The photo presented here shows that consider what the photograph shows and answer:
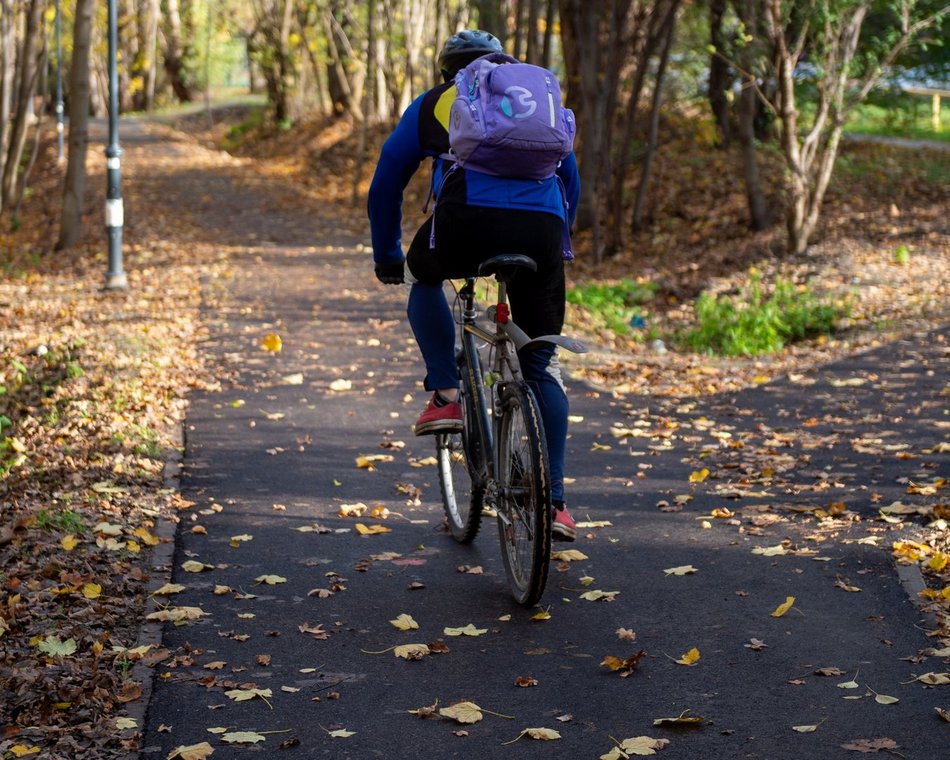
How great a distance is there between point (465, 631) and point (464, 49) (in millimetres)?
2303

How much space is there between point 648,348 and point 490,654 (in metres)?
9.11

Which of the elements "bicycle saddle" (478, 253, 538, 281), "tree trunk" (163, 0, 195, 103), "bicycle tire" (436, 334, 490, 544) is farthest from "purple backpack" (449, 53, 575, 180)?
"tree trunk" (163, 0, 195, 103)

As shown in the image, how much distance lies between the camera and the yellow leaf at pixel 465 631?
4.84m

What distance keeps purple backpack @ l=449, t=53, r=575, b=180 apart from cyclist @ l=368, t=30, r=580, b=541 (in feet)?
0.31

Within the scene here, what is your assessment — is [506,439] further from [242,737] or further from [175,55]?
[175,55]

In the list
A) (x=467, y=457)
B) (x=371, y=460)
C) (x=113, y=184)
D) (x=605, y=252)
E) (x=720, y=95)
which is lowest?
(x=605, y=252)

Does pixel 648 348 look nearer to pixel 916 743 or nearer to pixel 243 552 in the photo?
pixel 243 552

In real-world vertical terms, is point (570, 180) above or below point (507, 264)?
above

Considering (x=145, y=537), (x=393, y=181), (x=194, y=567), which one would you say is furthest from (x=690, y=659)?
(x=145, y=537)

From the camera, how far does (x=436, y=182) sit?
4879 millimetres

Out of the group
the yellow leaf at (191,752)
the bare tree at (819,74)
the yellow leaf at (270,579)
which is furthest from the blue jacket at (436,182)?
the bare tree at (819,74)

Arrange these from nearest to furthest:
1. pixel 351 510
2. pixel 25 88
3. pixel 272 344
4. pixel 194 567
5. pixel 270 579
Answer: pixel 270 579, pixel 194 567, pixel 351 510, pixel 272 344, pixel 25 88

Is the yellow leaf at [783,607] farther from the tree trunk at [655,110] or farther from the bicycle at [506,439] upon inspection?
the tree trunk at [655,110]

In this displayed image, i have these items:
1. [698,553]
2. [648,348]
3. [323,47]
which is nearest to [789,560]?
[698,553]
